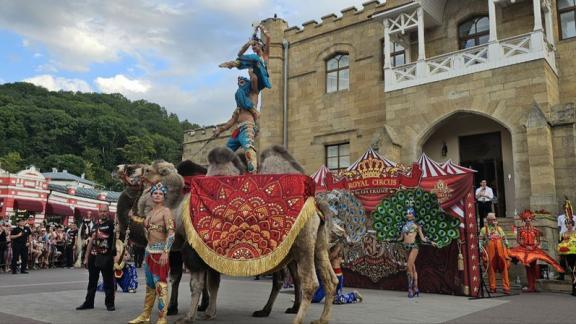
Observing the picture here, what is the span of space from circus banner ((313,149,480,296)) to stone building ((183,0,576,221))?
4617mm

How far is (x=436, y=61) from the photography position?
55.8ft

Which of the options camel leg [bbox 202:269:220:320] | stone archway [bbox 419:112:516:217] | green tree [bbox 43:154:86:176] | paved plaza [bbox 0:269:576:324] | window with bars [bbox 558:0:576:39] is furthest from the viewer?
green tree [bbox 43:154:86:176]

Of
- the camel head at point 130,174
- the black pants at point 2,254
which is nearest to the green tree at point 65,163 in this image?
the black pants at point 2,254

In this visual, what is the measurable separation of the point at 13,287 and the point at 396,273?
29.9 feet

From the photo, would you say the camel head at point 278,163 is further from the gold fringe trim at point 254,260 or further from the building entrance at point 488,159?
the building entrance at point 488,159

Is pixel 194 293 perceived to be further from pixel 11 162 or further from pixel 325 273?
Result: pixel 11 162

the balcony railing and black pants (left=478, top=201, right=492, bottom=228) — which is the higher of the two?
the balcony railing

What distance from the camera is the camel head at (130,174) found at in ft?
21.8

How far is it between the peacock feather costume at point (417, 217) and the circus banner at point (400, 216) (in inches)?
0.9

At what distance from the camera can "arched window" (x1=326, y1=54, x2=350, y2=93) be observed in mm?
20875

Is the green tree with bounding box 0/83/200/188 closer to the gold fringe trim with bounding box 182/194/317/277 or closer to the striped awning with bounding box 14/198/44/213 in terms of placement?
the striped awning with bounding box 14/198/44/213

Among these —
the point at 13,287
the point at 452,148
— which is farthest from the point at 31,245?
the point at 452,148

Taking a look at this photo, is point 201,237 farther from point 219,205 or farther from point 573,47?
point 573,47

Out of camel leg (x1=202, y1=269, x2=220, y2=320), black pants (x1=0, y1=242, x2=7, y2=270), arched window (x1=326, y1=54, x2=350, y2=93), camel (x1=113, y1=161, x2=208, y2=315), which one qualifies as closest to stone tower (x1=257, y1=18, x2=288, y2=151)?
arched window (x1=326, y1=54, x2=350, y2=93)
